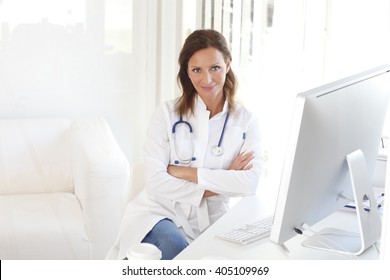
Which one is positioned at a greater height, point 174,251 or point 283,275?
point 283,275

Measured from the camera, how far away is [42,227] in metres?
1.68

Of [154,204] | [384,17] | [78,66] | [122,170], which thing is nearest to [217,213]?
[154,204]

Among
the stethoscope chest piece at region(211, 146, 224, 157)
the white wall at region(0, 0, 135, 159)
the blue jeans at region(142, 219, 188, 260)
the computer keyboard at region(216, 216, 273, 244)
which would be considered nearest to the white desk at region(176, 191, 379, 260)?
the computer keyboard at region(216, 216, 273, 244)

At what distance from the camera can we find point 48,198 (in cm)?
169

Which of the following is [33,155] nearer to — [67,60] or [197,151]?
[67,60]

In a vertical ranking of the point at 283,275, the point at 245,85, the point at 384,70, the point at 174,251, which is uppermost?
the point at 384,70

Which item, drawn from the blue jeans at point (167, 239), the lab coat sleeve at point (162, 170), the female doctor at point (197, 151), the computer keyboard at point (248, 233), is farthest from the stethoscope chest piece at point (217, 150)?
the computer keyboard at point (248, 233)

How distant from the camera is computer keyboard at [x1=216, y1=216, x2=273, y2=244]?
59.1 inches

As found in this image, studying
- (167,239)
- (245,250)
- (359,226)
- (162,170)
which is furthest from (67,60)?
(359,226)

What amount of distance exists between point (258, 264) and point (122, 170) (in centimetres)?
53

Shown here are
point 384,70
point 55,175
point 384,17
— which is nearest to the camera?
point 384,70

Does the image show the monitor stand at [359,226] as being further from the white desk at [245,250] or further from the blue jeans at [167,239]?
the blue jeans at [167,239]

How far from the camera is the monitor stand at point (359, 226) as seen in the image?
1.42 meters

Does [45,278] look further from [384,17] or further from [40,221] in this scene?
[384,17]
